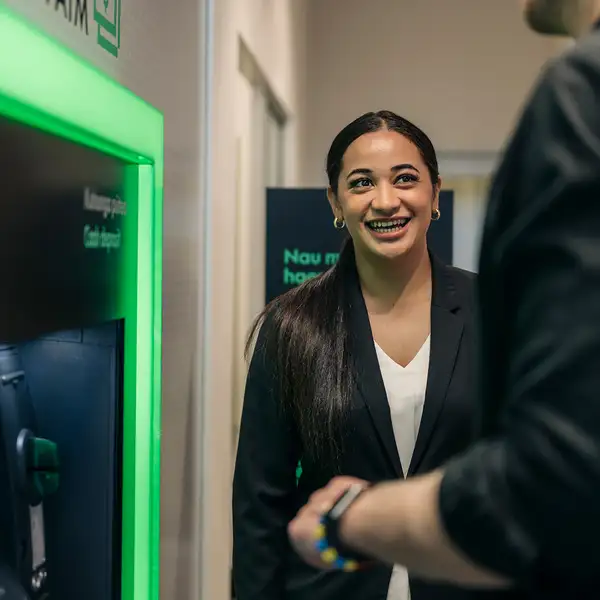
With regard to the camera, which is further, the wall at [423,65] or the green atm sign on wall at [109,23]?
the wall at [423,65]

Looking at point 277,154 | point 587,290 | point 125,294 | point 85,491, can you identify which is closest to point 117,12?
point 125,294

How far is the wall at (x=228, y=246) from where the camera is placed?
7.22 feet

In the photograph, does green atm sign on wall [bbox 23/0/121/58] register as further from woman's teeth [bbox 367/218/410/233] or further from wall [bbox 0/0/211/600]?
woman's teeth [bbox 367/218/410/233]

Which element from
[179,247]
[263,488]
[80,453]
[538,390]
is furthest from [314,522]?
[179,247]

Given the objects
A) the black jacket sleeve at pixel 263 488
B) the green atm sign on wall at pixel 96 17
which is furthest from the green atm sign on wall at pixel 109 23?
the black jacket sleeve at pixel 263 488

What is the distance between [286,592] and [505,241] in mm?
1091

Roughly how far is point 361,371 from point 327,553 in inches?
30.4

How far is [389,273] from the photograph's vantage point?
1.55m

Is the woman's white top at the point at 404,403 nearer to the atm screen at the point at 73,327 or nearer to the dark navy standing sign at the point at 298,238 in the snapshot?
the atm screen at the point at 73,327

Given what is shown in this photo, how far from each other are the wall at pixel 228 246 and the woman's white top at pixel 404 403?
774mm

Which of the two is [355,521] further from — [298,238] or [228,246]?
[298,238]

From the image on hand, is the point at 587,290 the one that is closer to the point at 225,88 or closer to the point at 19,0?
the point at 19,0

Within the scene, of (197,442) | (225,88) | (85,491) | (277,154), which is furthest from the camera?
(277,154)

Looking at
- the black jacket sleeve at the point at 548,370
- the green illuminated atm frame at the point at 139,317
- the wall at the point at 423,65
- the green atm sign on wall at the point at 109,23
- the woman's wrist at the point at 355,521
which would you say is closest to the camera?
the black jacket sleeve at the point at 548,370
